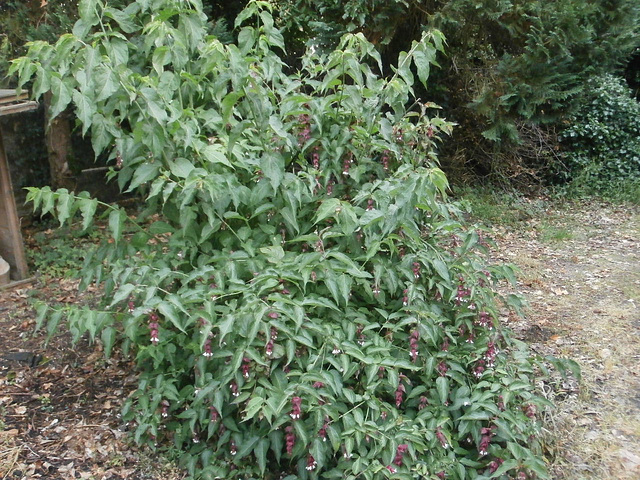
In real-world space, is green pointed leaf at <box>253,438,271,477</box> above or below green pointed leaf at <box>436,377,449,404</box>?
below

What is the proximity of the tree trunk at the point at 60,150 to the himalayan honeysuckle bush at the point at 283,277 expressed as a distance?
4.26 metres

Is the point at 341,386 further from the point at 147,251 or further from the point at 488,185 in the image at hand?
the point at 488,185

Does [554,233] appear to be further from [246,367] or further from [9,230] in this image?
[9,230]

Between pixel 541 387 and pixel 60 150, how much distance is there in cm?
574

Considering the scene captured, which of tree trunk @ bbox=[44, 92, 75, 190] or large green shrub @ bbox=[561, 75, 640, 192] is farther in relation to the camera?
large green shrub @ bbox=[561, 75, 640, 192]

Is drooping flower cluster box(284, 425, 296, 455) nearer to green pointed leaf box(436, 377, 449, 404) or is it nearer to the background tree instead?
green pointed leaf box(436, 377, 449, 404)

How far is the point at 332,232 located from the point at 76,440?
1738 mm

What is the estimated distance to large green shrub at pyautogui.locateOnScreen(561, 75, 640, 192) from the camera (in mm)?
7641

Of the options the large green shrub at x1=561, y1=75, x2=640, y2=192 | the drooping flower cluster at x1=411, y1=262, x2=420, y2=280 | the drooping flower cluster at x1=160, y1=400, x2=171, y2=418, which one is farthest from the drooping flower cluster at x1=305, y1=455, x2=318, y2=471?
the large green shrub at x1=561, y1=75, x2=640, y2=192

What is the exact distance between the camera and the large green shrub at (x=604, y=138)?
7.64 m

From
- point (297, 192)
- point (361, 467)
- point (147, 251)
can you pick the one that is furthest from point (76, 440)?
point (297, 192)

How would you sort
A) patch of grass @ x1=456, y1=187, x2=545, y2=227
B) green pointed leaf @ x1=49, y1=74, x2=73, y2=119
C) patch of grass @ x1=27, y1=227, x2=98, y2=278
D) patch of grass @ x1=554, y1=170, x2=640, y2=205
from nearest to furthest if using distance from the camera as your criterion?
1. green pointed leaf @ x1=49, y1=74, x2=73, y2=119
2. patch of grass @ x1=27, y1=227, x2=98, y2=278
3. patch of grass @ x1=456, y1=187, x2=545, y2=227
4. patch of grass @ x1=554, y1=170, x2=640, y2=205

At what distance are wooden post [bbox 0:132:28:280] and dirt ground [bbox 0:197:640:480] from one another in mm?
203

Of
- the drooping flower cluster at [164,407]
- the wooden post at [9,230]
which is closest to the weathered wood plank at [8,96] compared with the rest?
the wooden post at [9,230]
